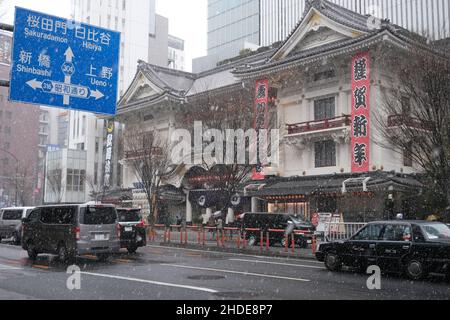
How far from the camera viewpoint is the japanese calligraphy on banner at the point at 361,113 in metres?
25.6

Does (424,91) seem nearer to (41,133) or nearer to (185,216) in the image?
(185,216)

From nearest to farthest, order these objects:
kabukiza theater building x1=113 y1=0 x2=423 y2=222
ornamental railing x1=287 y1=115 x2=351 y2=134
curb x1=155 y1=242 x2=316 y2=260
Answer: curb x1=155 y1=242 x2=316 y2=260, kabukiza theater building x1=113 y1=0 x2=423 y2=222, ornamental railing x1=287 y1=115 x2=351 y2=134

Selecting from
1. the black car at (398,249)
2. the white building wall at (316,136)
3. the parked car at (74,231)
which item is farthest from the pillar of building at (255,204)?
the black car at (398,249)

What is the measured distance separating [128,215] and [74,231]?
442cm

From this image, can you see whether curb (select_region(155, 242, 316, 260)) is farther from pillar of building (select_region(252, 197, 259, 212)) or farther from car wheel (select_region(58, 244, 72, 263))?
pillar of building (select_region(252, 197, 259, 212))

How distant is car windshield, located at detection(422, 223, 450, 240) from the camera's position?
11.9m

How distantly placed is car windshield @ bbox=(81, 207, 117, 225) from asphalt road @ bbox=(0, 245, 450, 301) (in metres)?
1.28

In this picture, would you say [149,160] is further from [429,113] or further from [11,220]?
[429,113]

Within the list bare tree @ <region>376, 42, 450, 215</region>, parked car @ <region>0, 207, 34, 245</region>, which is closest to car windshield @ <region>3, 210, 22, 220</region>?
parked car @ <region>0, 207, 34, 245</region>

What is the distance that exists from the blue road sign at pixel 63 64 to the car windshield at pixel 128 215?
6.15 m

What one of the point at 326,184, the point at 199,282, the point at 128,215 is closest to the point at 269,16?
the point at 326,184

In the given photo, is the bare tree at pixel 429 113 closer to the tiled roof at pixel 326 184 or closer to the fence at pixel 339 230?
the fence at pixel 339 230

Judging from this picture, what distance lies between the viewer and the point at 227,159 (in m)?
22.9

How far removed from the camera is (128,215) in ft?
62.6
